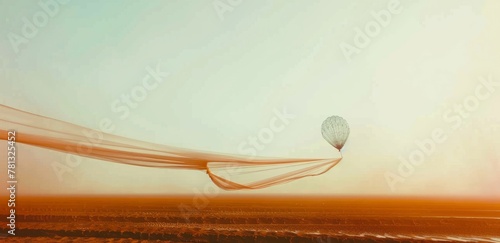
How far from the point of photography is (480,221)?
1755 centimetres

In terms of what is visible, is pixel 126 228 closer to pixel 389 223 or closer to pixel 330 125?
pixel 330 125

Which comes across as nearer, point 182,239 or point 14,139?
point 14,139

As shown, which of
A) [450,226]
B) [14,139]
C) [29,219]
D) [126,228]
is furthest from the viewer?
[450,226]

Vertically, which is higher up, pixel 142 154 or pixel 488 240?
pixel 142 154

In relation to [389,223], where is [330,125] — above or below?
above

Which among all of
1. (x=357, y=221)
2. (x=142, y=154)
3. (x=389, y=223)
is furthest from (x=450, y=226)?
(x=142, y=154)

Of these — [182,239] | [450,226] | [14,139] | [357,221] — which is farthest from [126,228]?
[450,226]

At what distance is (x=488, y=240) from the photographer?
11945 millimetres

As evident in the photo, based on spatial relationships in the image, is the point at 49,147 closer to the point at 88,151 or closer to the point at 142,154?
the point at 88,151

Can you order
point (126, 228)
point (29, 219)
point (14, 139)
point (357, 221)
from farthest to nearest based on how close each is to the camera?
point (357, 221) < point (29, 219) < point (126, 228) < point (14, 139)

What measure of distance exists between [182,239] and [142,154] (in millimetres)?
3224

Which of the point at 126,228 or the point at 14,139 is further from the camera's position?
the point at 126,228

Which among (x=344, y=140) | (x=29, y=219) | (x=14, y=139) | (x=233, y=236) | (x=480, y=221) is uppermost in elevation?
(x=14, y=139)

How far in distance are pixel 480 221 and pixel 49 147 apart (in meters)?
22.5
